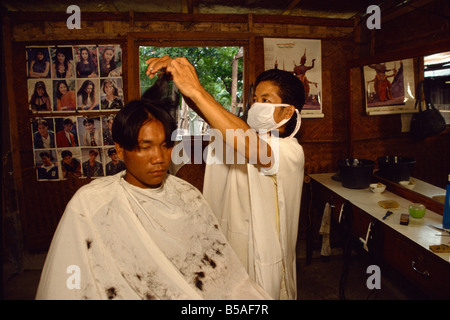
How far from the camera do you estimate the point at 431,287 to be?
1.54 metres

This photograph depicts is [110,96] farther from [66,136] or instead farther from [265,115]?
[265,115]

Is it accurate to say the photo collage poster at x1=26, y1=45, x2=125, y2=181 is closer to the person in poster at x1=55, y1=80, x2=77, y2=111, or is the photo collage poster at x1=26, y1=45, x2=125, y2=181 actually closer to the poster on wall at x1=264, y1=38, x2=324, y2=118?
the person in poster at x1=55, y1=80, x2=77, y2=111

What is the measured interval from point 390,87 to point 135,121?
281 centimetres

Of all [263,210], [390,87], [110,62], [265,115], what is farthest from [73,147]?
[390,87]

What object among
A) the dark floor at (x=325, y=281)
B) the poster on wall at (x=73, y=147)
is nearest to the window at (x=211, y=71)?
the poster on wall at (x=73, y=147)

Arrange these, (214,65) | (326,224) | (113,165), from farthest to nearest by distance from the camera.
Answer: (214,65) < (113,165) < (326,224)

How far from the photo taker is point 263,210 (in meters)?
1.33

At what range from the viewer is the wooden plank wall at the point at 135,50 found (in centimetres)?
309

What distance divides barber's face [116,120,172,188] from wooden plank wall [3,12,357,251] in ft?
7.25

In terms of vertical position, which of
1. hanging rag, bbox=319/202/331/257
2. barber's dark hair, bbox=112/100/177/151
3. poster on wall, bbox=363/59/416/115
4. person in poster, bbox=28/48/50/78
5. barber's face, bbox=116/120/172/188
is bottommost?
hanging rag, bbox=319/202/331/257

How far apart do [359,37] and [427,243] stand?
2.67 m

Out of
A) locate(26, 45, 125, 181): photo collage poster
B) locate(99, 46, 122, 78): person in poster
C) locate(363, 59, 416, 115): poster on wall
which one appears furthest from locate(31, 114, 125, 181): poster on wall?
locate(363, 59, 416, 115): poster on wall

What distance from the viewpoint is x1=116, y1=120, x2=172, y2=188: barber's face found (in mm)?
1176

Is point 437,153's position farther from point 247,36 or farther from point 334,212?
point 247,36
